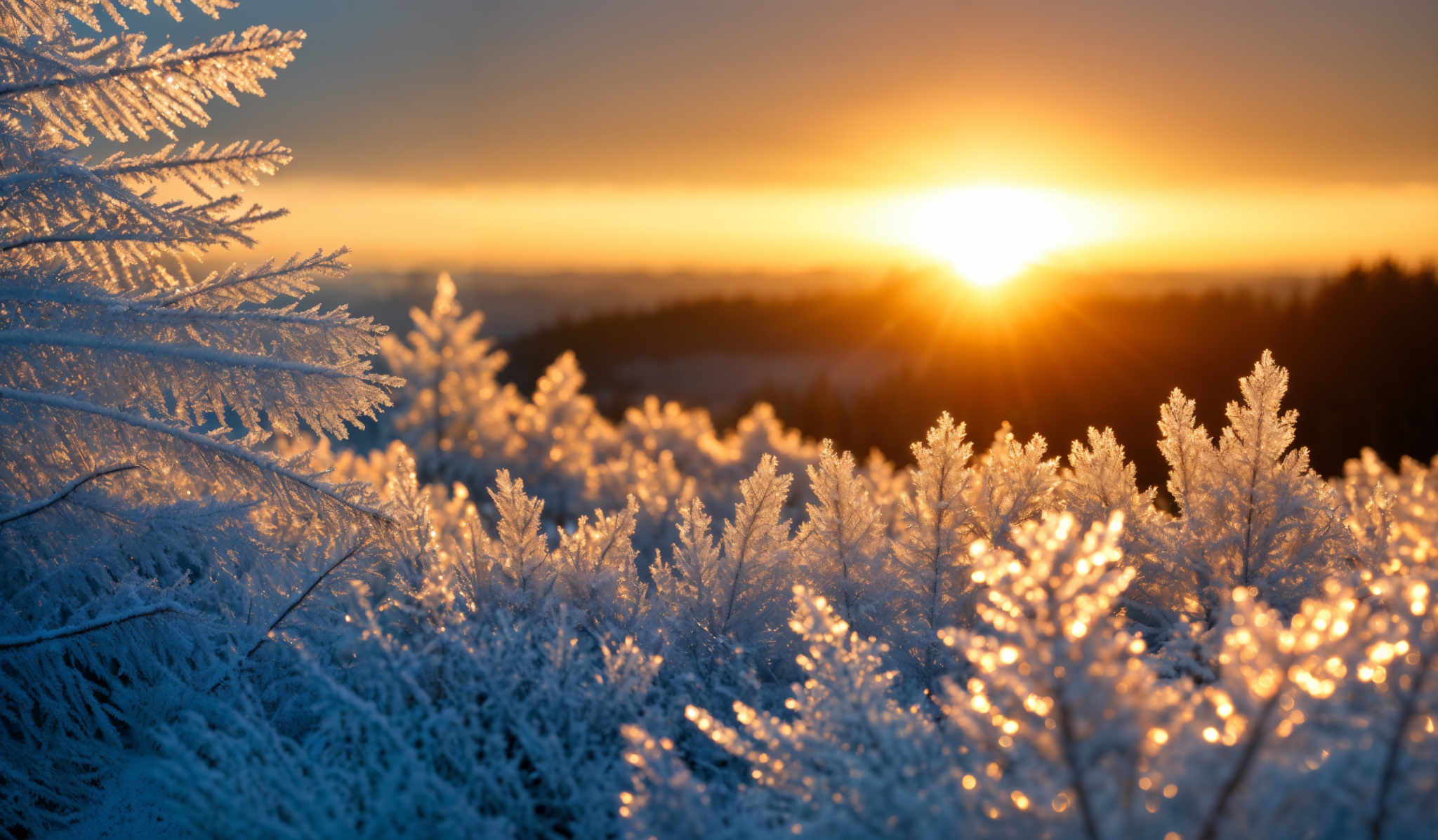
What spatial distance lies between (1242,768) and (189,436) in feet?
9.54

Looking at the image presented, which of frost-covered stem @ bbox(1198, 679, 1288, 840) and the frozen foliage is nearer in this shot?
frost-covered stem @ bbox(1198, 679, 1288, 840)

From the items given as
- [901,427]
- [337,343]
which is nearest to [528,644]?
[337,343]

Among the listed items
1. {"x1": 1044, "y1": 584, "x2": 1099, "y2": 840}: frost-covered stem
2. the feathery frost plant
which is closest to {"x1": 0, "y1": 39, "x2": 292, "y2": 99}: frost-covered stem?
the feathery frost plant

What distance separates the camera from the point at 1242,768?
1.39 metres

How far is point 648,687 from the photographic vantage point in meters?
2.38

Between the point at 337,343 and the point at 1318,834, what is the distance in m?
3.15

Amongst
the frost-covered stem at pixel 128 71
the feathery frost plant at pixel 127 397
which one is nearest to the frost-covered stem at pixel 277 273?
the feathery frost plant at pixel 127 397

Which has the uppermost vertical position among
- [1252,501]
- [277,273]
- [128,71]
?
[128,71]

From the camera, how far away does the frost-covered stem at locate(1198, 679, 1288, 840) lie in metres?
1.36

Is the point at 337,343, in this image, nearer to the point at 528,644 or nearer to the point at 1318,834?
the point at 528,644

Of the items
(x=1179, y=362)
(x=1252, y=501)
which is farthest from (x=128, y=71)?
(x=1179, y=362)

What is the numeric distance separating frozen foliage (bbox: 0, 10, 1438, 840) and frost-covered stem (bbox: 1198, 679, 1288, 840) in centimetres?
44

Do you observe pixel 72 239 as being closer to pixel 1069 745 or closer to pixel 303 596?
pixel 303 596

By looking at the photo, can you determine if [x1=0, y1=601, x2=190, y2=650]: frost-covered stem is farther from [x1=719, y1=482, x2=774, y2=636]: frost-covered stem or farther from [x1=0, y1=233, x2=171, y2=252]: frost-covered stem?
[x1=719, y1=482, x2=774, y2=636]: frost-covered stem
